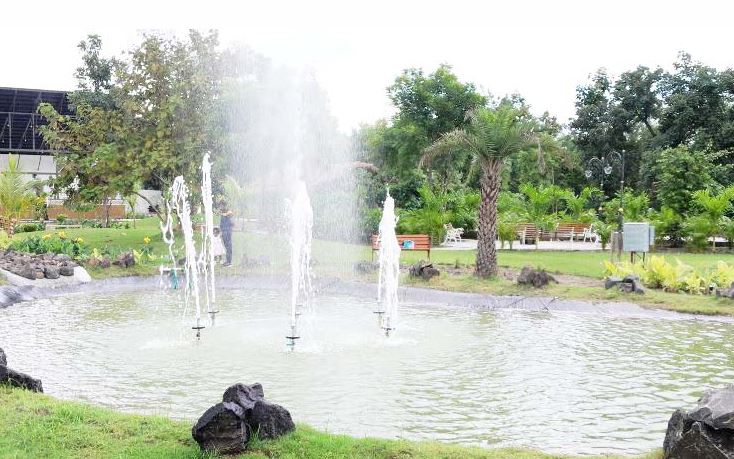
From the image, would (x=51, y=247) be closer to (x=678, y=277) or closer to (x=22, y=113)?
(x=678, y=277)

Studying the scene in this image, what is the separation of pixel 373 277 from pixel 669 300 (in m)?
7.19

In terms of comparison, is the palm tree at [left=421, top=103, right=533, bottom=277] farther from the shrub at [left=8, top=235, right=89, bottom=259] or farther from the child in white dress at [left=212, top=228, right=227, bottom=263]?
the shrub at [left=8, top=235, right=89, bottom=259]

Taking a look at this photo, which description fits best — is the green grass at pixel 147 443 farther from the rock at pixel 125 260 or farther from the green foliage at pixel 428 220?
the green foliage at pixel 428 220

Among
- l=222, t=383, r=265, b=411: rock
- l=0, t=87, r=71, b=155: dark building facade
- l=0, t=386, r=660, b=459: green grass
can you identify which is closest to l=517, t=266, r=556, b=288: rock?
l=0, t=386, r=660, b=459: green grass

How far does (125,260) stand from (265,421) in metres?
15.8

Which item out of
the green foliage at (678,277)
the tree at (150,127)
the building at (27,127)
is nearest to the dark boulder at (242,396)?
the green foliage at (678,277)

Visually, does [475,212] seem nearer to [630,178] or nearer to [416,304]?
[630,178]

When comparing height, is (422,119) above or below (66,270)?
above

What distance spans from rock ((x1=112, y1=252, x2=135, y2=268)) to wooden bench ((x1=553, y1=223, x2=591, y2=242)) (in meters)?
19.7

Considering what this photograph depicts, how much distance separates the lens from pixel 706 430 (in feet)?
18.9

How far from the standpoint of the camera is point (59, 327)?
13.3 meters

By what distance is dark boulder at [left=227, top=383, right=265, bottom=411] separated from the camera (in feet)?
20.2

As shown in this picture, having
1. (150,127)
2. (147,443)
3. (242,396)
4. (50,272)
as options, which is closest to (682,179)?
(150,127)

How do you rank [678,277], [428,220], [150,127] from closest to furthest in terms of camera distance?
[678,277] → [150,127] → [428,220]
